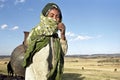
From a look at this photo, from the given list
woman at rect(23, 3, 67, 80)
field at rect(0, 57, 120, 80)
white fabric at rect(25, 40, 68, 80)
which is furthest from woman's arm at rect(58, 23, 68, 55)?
field at rect(0, 57, 120, 80)

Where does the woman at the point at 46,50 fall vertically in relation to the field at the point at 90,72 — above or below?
above

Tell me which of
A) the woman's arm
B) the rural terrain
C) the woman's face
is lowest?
the rural terrain

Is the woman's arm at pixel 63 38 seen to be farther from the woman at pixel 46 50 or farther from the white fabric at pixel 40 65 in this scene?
the white fabric at pixel 40 65

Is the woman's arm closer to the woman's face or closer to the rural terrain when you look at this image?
the woman's face

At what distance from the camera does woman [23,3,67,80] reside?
320cm

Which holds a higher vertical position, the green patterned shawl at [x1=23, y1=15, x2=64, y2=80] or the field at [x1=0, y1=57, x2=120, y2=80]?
the green patterned shawl at [x1=23, y1=15, x2=64, y2=80]

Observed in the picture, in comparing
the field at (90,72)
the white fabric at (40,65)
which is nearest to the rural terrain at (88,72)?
the field at (90,72)

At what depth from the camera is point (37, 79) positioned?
3.23 m

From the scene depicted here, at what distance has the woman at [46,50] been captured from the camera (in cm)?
→ 320

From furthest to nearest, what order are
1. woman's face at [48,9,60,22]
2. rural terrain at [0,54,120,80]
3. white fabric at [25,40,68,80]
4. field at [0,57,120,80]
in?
field at [0,57,120,80] → rural terrain at [0,54,120,80] → woman's face at [48,9,60,22] → white fabric at [25,40,68,80]

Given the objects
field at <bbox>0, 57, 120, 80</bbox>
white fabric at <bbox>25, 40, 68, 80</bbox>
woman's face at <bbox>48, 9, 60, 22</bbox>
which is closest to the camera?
white fabric at <bbox>25, 40, 68, 80</bbox>

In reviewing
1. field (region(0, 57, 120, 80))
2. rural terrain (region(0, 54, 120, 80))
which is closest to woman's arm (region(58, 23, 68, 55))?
rural terrain (region(0, 54, 120, 80))

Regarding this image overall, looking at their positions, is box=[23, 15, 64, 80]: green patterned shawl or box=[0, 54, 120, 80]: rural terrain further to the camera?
box=[0, 54, 120, 80]: rural terrain

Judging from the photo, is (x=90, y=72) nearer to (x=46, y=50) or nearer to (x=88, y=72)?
(x=88, y=72)
